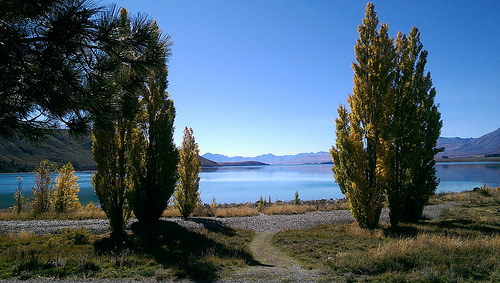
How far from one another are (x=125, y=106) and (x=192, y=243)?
7.85 metres

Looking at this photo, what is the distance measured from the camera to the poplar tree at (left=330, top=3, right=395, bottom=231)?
13781 mm

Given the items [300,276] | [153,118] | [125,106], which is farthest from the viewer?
[153,118]

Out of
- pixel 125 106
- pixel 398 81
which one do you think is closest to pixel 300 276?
pixel 125 106

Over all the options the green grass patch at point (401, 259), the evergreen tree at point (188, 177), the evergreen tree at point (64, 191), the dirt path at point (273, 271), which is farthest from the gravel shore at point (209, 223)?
the evergreen tree at point (64, 191)

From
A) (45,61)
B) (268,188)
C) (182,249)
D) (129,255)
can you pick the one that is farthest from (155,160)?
(268,188)

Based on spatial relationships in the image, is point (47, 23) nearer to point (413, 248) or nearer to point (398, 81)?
point (413, 248)

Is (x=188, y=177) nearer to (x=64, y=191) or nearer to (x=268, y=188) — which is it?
(x=64, y=191)

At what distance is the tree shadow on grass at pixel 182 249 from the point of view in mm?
7557

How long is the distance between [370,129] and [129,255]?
460 inches

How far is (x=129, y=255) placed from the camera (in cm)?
918

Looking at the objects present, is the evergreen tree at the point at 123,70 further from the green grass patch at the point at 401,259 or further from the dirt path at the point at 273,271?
the green grass patch at the point at 401,259

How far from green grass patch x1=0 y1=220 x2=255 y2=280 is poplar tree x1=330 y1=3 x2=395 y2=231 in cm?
602

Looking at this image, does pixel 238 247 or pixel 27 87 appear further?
pixel 238 247

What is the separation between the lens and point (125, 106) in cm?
528
